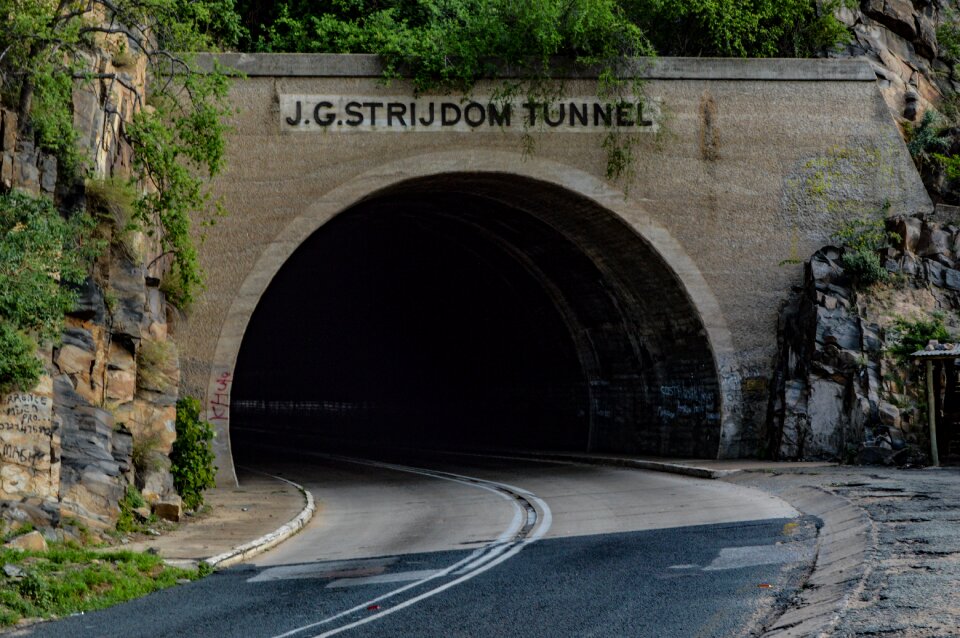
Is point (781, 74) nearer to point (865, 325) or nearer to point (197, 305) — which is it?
point (865, 325)

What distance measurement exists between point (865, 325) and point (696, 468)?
15.4 feet

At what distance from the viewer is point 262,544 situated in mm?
12992

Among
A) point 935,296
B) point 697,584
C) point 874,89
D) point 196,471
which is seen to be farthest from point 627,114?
point 697,584

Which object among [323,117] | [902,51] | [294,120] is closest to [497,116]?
[323,117]

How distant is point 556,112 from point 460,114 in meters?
2.05

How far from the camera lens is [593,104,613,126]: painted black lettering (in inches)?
907

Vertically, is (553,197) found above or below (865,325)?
above

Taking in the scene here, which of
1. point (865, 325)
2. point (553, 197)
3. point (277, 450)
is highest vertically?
point (553, 197)

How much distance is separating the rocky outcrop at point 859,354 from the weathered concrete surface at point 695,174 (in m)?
0.74

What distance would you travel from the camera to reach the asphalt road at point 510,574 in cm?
826

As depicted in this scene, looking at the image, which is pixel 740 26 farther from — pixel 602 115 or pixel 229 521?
pixel 229 521

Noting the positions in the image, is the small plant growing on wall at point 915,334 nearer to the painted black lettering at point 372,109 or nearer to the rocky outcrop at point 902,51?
the rocky outcrop at point 902,51

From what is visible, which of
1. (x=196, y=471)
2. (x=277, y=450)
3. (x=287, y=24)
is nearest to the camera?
(x=196, y=471)

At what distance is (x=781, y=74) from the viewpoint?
23.8 meters
